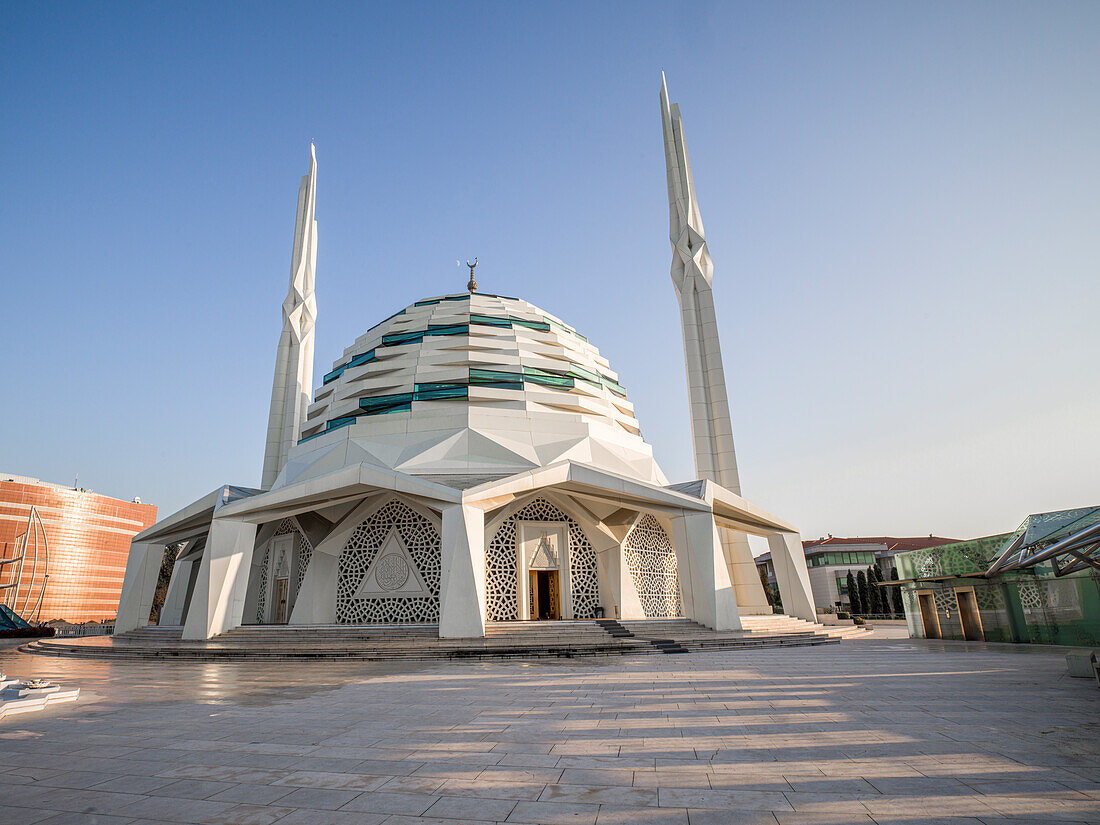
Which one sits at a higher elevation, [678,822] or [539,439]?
[539,439]

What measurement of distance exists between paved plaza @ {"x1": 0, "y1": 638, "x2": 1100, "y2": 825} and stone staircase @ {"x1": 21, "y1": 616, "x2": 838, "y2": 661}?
4.83 m

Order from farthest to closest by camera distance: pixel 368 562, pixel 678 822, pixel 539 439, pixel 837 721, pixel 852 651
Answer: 1. pixel 539 439
2. pixel 368 562
3. pixel 852 651
4. pixel 837 721
5. pixel 678 822

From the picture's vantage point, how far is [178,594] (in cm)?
2734

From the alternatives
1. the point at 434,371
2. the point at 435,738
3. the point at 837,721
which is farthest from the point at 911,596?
the point at 434,371

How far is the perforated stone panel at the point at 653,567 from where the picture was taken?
2238cm

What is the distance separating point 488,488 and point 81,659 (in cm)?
1119

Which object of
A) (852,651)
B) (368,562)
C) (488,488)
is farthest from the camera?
(368,562)

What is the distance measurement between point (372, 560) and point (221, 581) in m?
4.73

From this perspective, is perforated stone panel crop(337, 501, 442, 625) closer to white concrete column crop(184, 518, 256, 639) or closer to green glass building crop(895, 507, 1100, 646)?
white concrete column crop(184, 518, 256, 639)

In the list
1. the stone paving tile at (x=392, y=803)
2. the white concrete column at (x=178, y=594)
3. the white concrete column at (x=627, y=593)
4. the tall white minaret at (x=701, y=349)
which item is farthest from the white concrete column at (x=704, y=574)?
the white concrete column at (x=178, y=594)

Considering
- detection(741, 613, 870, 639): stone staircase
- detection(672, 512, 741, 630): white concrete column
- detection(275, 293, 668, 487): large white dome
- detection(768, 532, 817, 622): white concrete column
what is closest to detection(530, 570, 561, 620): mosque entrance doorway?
detection(275, 293, 668, 487): large white dome

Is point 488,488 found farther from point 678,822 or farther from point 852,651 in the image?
point 678,822

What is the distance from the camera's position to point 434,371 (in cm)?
2716

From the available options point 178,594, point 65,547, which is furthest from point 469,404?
point 65,547
